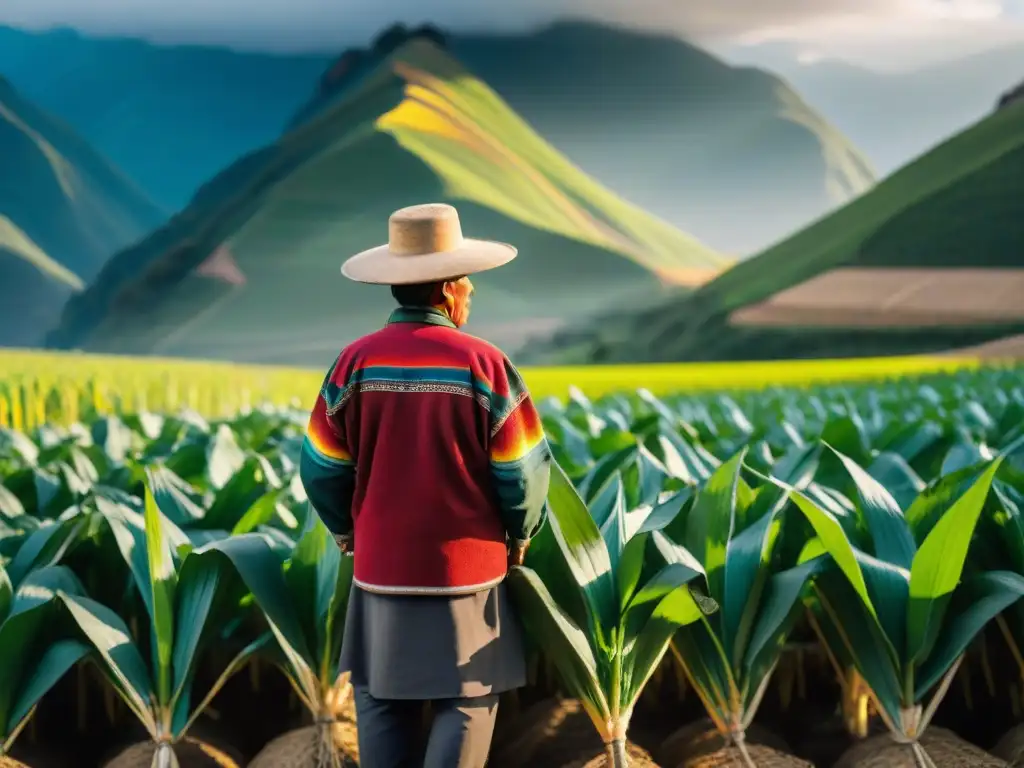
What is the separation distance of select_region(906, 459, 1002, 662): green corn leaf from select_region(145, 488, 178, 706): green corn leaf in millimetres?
1629

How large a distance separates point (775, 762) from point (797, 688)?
73 centimetres

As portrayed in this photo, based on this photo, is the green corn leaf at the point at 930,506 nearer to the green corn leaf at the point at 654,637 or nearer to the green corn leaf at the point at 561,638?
the green corn leaf at the point at 654,637

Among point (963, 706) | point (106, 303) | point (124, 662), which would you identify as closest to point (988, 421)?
point (963, 706)

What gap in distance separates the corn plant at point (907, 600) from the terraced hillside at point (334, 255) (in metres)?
106

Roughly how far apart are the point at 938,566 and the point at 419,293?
1.25 metres

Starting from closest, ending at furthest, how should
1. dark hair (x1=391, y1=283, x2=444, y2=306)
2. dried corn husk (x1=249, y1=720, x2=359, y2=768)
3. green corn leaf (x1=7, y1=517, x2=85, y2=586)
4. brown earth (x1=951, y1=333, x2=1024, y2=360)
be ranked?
dark hair (x1=391, y1=283, x2=444, y2=306), dried corn husk (x1=249, y1=720, x2=359, y2=768), green corn leaf (x1=7, y1=517, x2=85, y2=586), brown earth (x1=951, y1=333, x2=1024, y2=360)

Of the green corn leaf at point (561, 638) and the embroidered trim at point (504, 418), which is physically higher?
the embroidered trim at point (504, 418)

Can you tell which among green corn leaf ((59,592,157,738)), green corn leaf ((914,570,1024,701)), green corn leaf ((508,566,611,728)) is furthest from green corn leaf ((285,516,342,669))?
green corn leaf ((914,570,1024,701))

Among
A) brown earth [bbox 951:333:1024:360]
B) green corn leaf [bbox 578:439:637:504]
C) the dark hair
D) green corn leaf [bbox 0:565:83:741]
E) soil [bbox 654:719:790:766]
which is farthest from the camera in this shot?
brown earth [bbox 951:333:1024:360]

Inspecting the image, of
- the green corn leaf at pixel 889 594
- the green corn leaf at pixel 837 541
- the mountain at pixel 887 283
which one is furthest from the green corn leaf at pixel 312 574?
the mountain at pixel 887 283

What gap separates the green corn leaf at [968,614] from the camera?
2373mm

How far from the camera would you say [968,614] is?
2.44 meters

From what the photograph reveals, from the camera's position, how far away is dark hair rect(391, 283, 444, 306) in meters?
2.36

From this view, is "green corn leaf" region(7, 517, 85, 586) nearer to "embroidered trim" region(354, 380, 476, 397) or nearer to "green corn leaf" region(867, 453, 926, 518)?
"embroidered trim" region(354, 380, 476, 397)
